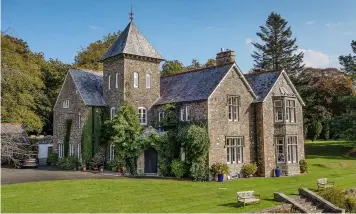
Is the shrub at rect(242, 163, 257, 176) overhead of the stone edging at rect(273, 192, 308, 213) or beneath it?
overhead

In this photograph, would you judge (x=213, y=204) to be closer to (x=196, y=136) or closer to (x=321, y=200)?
(x=321, y=200)

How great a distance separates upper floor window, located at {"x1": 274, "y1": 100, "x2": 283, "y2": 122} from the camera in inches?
1248

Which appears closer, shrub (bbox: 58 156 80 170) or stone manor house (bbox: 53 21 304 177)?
stone manor house (bbox: 53 21 304 177)

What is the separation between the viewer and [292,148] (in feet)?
106

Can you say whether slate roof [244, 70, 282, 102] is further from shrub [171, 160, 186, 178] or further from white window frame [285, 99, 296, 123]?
shrub [171, 160, 186, 178]

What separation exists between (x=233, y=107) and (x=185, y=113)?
4.04 metres

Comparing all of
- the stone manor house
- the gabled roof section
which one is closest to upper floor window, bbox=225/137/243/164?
the stone manor house

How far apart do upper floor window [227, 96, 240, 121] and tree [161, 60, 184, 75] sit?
26163mm

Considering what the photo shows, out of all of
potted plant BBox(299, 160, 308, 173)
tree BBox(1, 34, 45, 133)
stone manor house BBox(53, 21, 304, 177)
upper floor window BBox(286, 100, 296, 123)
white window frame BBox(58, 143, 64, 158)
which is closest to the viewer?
tree BBox(1, 34, 45, 133)

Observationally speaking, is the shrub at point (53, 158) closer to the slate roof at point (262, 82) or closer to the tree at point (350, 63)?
the slate roof at point (262, 82)

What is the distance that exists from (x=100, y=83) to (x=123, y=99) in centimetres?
608

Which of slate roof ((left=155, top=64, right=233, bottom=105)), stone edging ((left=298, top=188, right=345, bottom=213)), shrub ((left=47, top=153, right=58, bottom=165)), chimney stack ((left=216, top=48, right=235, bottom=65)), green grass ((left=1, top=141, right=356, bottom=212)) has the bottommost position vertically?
stone edging ((left=298, top=188, right=345, bottom=213))

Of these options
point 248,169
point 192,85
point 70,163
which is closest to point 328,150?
point 248,169

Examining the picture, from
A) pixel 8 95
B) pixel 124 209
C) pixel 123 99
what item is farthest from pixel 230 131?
pixel 8 95
